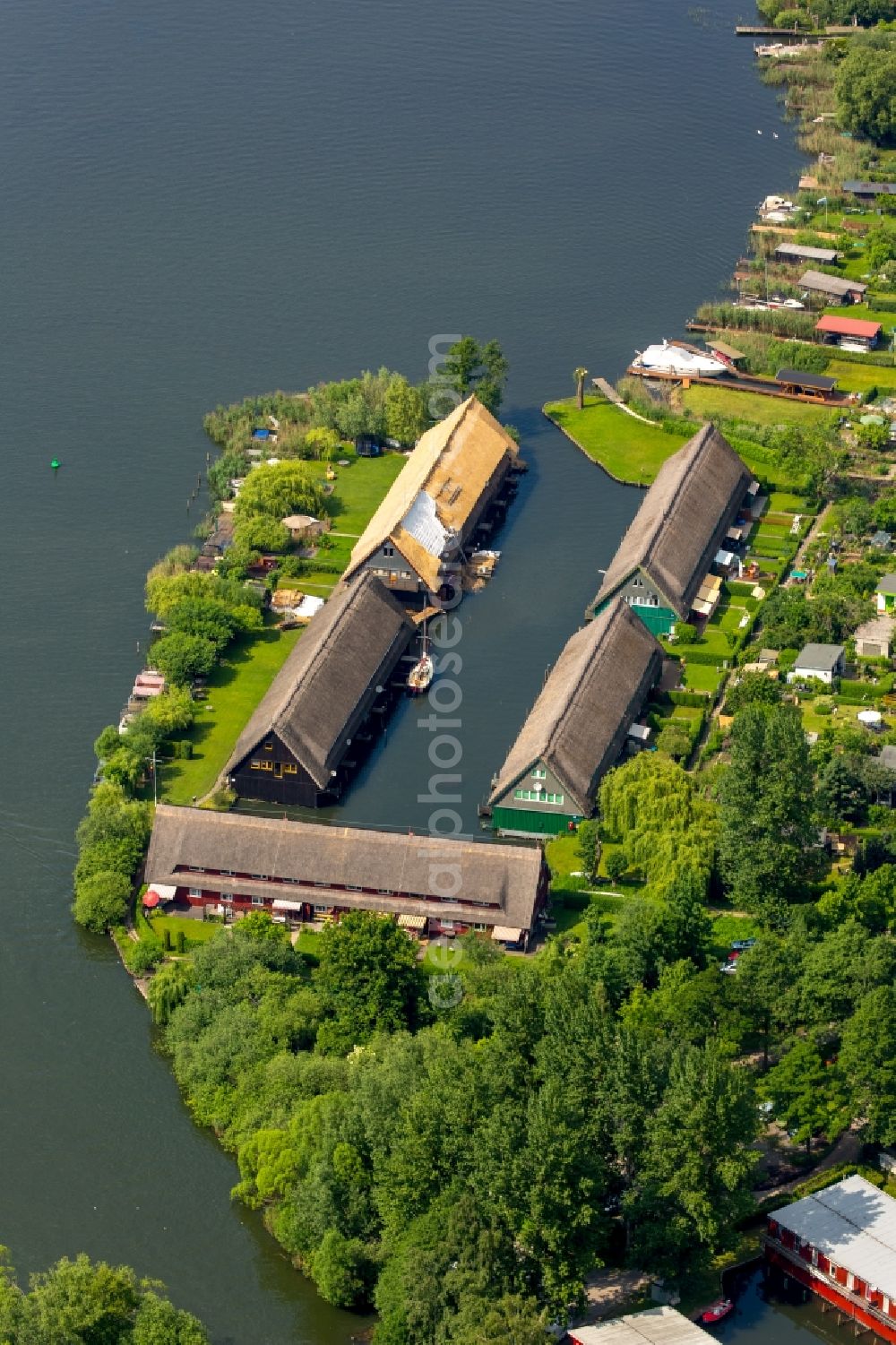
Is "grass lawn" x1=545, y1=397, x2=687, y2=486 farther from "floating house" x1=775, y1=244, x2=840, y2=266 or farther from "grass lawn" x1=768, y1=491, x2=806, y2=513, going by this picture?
"floating house" x1=775, y1=244, x2=840, y2=266

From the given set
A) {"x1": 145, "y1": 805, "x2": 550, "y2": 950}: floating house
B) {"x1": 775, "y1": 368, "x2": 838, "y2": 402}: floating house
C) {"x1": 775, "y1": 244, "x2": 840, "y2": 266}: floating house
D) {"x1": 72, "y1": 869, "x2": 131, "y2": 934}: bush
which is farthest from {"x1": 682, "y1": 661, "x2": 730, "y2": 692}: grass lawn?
{"x1": 775, "y1": 244, "x2": 840, "y2": 266}: floating house

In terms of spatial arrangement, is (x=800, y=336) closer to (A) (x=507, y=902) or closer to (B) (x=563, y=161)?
(B) (x=563, y=161)

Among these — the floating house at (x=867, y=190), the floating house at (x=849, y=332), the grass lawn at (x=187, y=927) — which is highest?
the floating house at (x=867, y=190)

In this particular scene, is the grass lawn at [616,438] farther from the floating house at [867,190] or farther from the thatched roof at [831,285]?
the floating house at [867,190]

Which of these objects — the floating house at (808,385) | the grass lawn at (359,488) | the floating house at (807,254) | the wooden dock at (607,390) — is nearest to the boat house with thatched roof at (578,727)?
the grass lawn at (359,488)

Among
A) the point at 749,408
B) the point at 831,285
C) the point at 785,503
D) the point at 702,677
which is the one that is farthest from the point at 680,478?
the point at 831,285

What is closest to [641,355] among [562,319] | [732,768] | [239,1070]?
[562,319]
